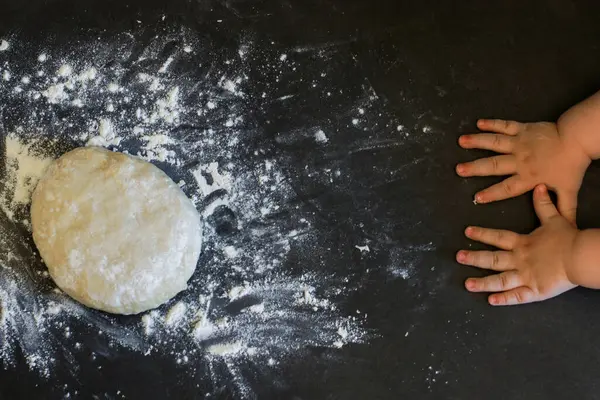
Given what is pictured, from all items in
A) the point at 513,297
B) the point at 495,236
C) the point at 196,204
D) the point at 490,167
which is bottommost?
the point at 513,297

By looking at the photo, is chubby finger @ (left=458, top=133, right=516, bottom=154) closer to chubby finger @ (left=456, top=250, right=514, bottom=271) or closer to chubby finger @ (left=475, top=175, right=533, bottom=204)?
chubby finger @ (left=475, top=175, right=533, bottom=204)

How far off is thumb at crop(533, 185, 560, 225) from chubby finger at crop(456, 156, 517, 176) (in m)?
0.06

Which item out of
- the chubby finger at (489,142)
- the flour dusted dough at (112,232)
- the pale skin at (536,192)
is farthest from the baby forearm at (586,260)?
the flour dusted dough at (112,232)

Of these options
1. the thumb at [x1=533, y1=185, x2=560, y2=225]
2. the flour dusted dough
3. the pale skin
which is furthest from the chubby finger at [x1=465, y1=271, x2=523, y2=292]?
the flour dusted dough

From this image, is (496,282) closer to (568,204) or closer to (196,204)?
(568,204)

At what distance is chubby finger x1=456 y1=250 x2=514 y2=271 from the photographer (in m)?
1.09

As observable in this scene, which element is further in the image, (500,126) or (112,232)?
(500,126)

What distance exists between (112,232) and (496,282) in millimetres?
684

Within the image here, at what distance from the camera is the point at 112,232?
1002 millimetres

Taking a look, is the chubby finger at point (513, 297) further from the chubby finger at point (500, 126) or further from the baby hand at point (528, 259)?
the chubby finger at point (500, 126)

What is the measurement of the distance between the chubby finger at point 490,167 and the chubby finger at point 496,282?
0.61ft

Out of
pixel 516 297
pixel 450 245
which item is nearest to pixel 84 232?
pixel 450 245

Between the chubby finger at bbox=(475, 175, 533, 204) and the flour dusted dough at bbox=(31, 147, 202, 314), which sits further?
the chubby finger at bbox=(475, 175, 533, 204)

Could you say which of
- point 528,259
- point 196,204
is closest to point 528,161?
point 528,259
